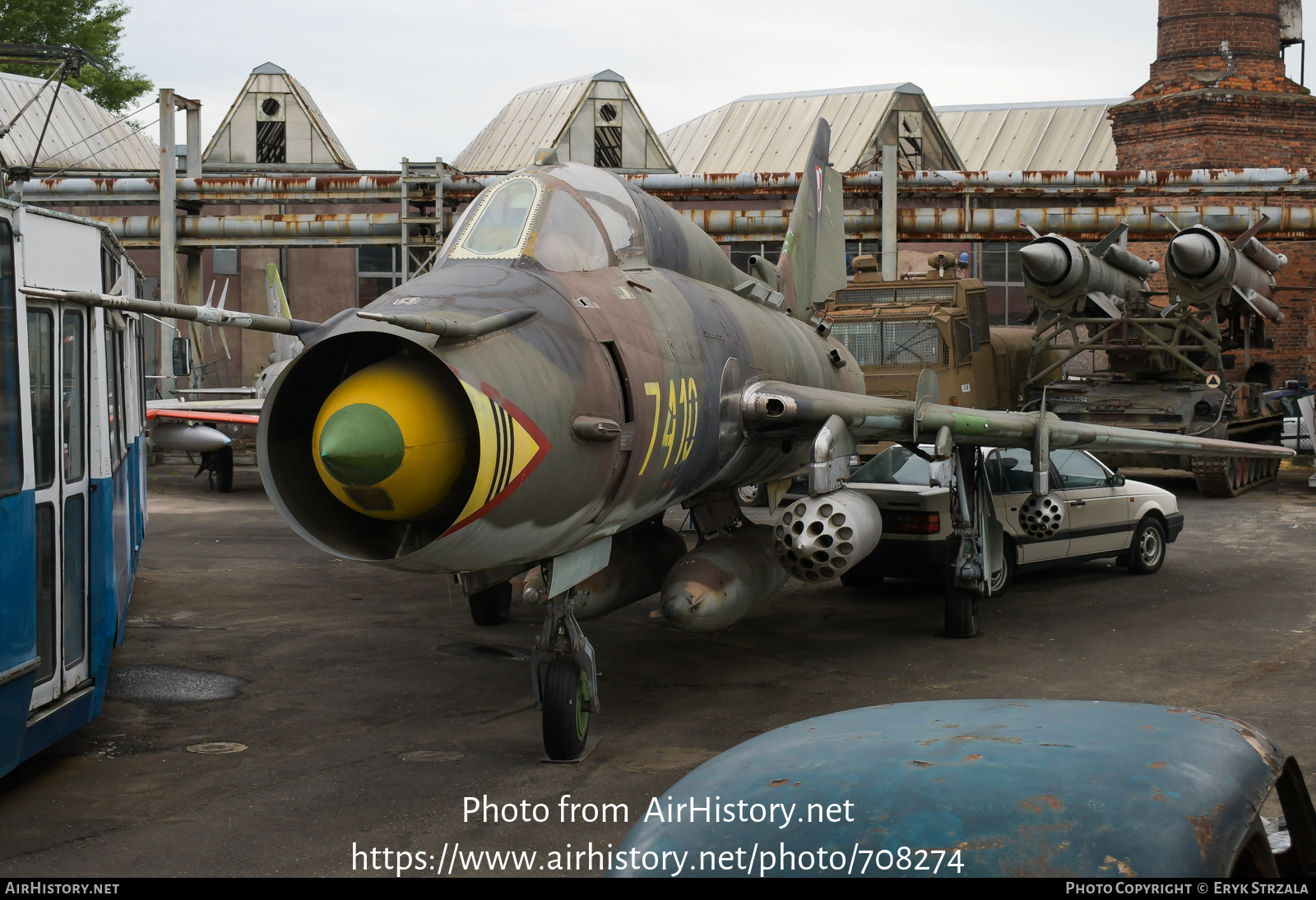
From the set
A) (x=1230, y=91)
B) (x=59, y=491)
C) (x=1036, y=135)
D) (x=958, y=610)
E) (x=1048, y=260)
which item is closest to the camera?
(x=59, y=491)

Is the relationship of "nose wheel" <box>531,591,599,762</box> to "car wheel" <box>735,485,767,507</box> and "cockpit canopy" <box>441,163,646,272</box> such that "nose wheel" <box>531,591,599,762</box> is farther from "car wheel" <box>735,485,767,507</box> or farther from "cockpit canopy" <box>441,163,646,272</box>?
"car wheel" <box>735,485,767,507</box>

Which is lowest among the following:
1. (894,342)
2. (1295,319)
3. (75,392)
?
(75,392)

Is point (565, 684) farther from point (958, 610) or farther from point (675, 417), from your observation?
point (958, 610)

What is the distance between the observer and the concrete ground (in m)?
5.49

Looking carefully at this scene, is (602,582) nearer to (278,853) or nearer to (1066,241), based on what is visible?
(278,853)

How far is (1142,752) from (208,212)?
102 ft

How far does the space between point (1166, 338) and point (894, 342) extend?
6.45 meters

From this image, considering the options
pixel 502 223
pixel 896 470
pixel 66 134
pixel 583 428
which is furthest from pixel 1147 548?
Result: pixel 66 134

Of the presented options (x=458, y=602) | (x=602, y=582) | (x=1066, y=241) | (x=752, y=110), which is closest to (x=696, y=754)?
(x=602, y=582)

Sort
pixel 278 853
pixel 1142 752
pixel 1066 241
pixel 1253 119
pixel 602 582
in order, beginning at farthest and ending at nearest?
pixel 1253 119
pixel 1066 241
pixel 602 582
pixel 278 853
pixel 1142 752

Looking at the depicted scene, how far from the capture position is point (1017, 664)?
887 cm

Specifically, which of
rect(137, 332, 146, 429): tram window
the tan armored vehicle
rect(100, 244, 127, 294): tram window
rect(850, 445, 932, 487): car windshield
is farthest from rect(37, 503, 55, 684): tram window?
the tan armored vehicle

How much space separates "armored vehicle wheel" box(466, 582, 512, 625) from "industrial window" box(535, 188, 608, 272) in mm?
4272

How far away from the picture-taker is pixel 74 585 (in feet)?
20.1
